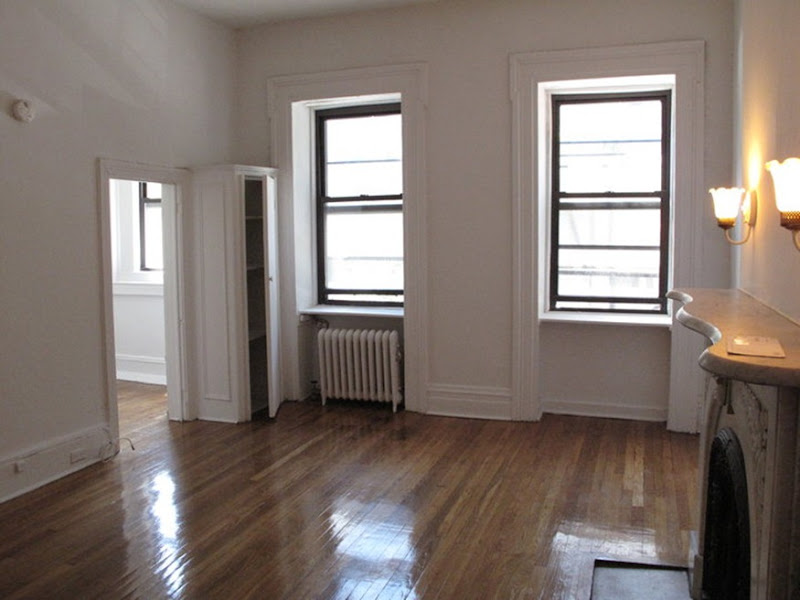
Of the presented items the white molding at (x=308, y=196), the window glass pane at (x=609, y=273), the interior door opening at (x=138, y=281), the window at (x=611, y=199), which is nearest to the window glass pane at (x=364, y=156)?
the white molding at (x=308, y=196)

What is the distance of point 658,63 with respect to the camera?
5086mm

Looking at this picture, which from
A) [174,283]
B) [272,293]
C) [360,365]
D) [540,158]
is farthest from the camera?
[360,365]

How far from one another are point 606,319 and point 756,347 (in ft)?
12.8

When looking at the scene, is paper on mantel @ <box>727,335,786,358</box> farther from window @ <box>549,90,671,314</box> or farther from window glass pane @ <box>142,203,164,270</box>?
window glass pane @ <box>142,203,164,270</box>

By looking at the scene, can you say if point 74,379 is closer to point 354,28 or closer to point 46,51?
point 46,51

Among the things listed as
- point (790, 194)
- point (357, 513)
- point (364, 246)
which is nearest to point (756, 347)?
point (790, 194)

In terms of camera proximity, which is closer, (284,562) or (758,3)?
(284,562)

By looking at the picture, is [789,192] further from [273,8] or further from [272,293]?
[273,8]

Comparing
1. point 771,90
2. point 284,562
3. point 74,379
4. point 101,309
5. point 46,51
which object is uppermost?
point 46,51

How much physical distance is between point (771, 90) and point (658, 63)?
7.07ft

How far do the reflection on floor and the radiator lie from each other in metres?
2.86

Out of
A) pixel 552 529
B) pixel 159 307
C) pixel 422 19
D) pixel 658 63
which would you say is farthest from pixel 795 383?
pixel 159 307

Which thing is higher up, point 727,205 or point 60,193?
point 60,193

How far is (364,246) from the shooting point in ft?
21.0
